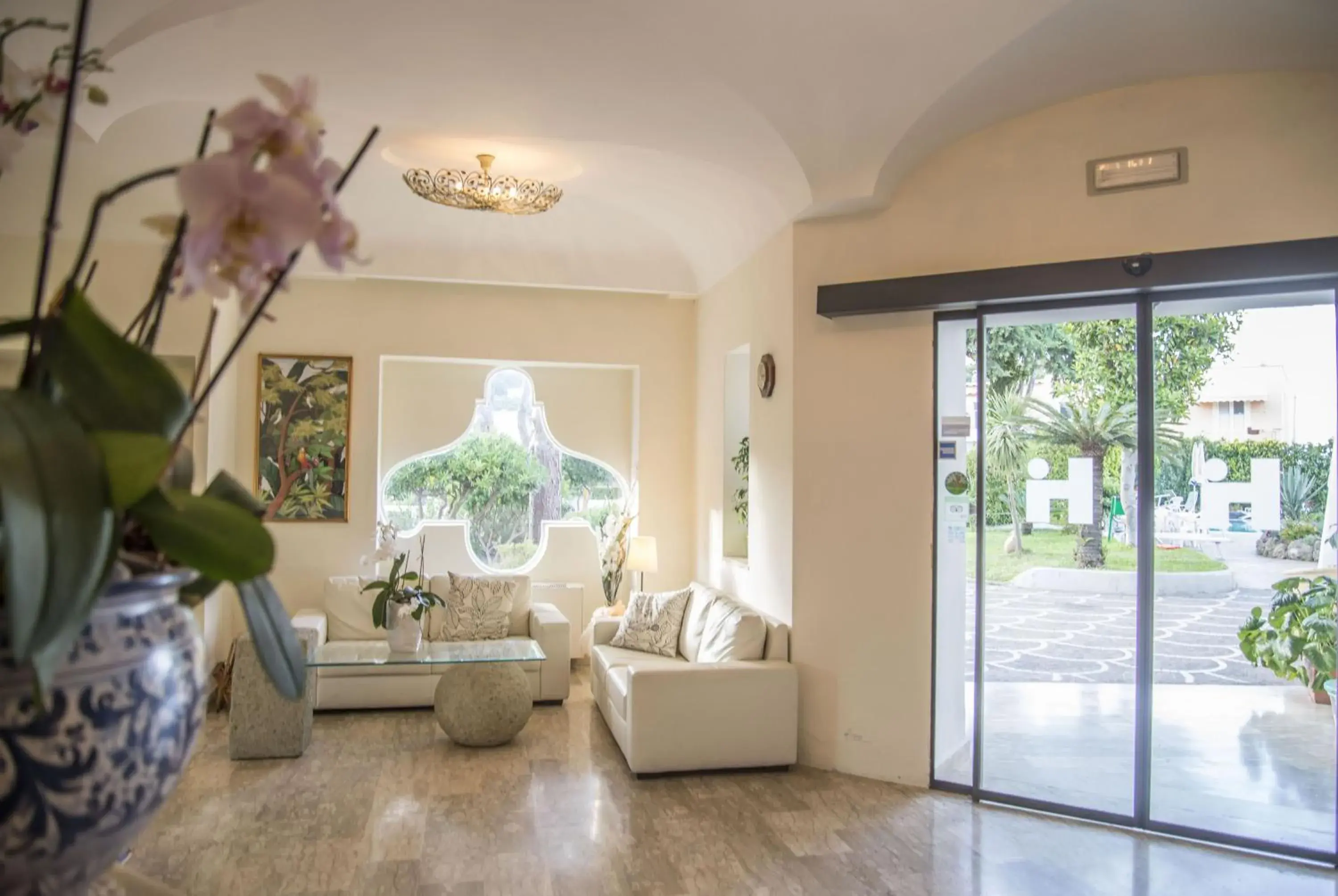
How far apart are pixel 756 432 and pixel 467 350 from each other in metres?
2.60

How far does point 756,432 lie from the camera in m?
5.88

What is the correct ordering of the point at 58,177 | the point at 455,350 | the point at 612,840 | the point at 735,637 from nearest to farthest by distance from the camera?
the point at 58,177 → the point at 612,840 → the point at 735,637 → the point at 455,350

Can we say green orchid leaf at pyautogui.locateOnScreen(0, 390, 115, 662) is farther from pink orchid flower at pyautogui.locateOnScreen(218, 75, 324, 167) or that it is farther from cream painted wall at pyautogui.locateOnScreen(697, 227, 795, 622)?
cream painted wall at pyautogui.locateOnScreen(697, 227, 795, 622)

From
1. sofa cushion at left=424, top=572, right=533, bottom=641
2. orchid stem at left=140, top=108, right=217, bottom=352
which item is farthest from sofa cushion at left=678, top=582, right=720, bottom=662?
orchid stem at left=140, top=108, right=217, bottom=352

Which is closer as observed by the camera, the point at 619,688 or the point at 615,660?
the point at 619,688

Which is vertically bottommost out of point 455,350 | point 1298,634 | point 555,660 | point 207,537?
point 555,660

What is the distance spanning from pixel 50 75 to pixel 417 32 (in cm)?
362

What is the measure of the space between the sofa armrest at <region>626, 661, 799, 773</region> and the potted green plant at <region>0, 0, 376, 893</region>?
169 inches

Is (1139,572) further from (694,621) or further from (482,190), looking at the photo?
(482,190)

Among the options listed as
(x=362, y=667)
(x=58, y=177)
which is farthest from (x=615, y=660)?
(x=58, y=177)

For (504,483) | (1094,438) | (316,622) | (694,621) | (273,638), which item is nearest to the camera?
(273,638)

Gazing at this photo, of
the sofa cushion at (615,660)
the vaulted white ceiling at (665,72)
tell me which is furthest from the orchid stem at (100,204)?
the sofa cushion at (615,660)

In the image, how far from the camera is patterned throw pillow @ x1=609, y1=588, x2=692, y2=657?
6062 mm

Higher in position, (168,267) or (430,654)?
(168,267)
